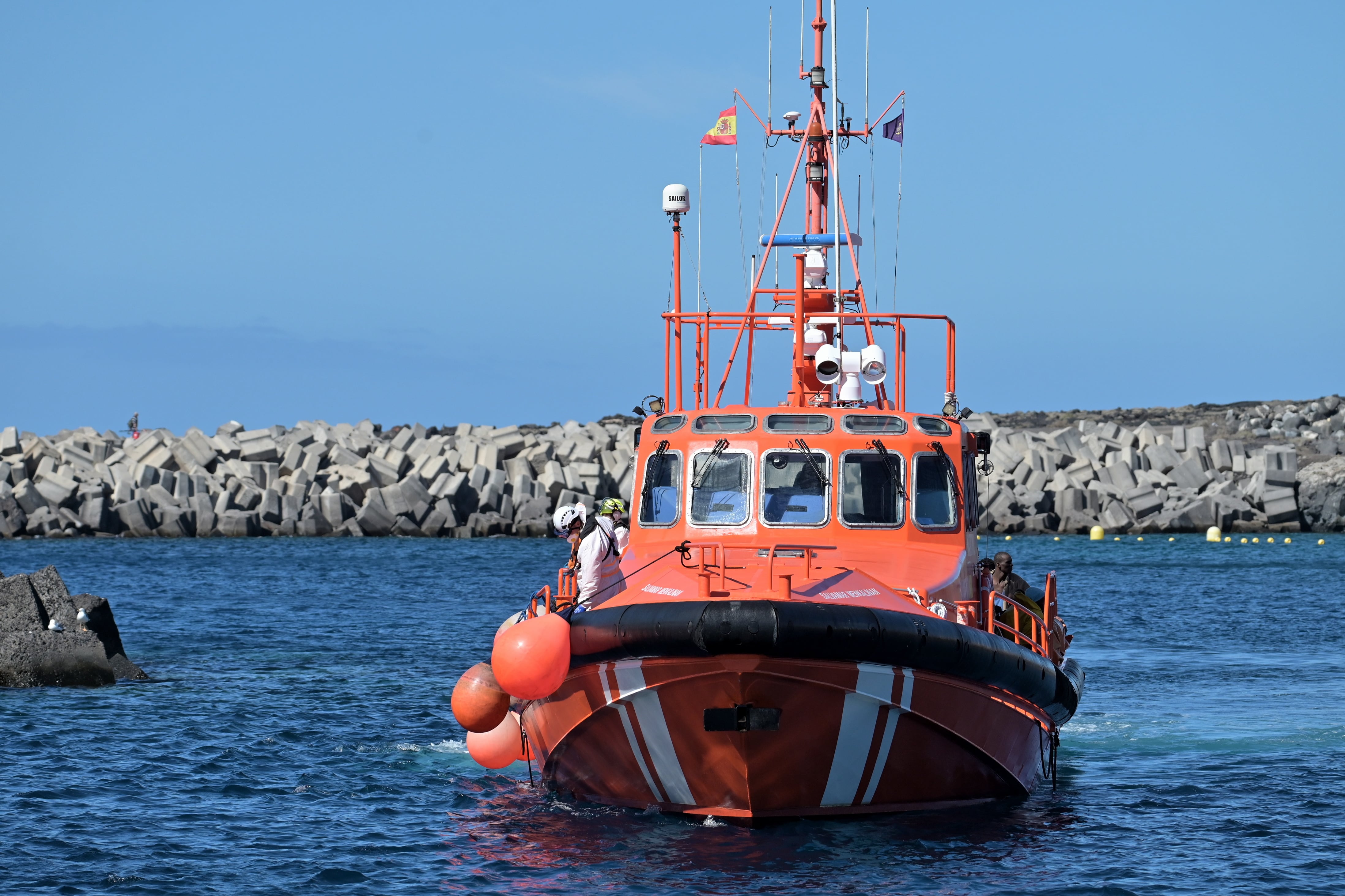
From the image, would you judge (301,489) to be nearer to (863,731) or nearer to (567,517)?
(567,517)

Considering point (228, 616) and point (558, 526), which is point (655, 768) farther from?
point (228, 616)

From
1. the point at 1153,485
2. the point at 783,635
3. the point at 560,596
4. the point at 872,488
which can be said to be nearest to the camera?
the point at 783,635

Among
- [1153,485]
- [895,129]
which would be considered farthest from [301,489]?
[895,129]

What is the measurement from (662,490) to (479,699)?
1799mm

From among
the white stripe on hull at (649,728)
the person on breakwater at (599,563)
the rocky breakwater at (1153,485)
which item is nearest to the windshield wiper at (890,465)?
the person on breakwater at (599,563)

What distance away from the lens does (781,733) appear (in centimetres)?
847

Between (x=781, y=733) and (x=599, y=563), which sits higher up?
(x=599, y=563)

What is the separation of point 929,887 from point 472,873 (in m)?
2.49

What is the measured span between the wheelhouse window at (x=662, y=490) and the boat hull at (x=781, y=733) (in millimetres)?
1552

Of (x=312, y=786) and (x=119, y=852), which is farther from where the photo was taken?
(x=312, y=786)

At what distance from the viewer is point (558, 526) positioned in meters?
9.98

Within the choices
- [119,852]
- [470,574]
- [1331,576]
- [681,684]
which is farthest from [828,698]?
[1331,576]

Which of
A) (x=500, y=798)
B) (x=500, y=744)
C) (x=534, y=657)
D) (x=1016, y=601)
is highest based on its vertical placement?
(x=1016, y=601)

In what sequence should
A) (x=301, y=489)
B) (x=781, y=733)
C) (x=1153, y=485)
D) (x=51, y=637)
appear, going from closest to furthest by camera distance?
(x=781, y=733) → (x=51, y=637) → (x=301, y=489) → (x=1153, y=485)
